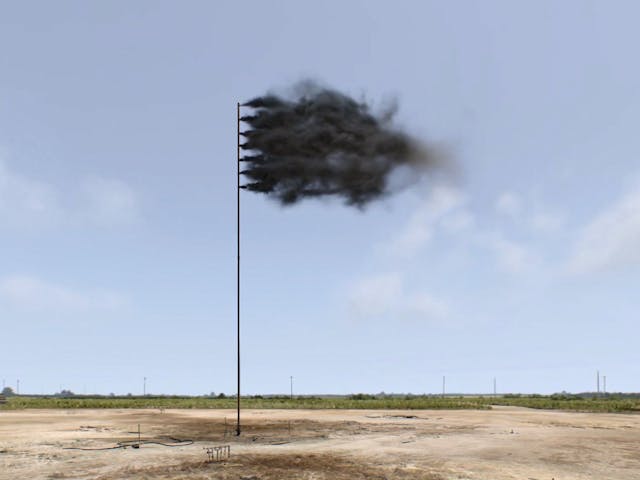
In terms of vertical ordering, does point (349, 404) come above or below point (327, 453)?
below

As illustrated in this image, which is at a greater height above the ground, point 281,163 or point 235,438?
point 281,163

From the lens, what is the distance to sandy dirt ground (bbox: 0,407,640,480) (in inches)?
721

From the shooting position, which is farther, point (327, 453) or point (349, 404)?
point (349, 404)

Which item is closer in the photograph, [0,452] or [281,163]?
[0,452]

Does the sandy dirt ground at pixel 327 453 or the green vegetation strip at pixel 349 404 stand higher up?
the sandy dirt ground at pixel 327 453

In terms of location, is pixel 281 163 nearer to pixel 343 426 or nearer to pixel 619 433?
pixel 343 426

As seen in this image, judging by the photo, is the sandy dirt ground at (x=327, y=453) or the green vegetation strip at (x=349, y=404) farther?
the green vegetation strip at (x=349, y=404)

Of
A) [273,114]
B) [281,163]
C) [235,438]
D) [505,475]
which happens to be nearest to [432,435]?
[235,438]

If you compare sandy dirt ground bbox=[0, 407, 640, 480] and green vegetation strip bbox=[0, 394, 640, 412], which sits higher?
sandy dirt ground bbox=[0, 407, 640, 480]

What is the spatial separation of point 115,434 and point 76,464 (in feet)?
37.8

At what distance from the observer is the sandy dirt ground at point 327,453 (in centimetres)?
1831

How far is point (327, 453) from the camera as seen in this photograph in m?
22.7

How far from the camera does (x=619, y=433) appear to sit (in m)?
33.9

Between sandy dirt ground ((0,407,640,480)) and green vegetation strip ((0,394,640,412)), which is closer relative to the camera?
sandy dirt ground ((0,407,640,480))
